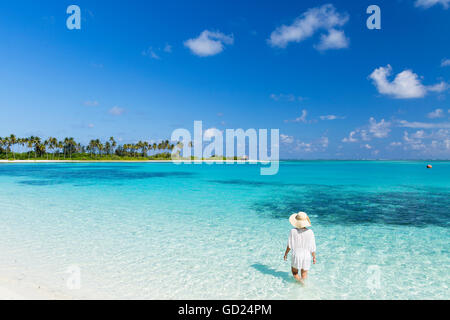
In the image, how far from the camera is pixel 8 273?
22.0ft

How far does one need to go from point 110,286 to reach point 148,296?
1111mm

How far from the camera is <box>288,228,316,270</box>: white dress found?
231 inches

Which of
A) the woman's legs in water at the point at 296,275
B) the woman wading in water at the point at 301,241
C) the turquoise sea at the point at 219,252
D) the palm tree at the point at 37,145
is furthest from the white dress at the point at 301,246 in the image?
the palm tree at the point at 37,145

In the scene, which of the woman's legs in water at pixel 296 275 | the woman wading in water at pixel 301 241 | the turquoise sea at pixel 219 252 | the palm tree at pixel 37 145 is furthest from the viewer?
the palm tree at pixel 37 145

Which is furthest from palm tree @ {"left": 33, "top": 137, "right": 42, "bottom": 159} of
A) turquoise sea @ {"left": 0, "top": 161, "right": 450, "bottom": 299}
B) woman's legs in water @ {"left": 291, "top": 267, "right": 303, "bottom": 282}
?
woman's legs in water @ {"left": 291, "top": 267, "right": 303, "bottom": 282}

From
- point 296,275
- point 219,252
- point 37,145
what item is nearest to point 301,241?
point 296,275

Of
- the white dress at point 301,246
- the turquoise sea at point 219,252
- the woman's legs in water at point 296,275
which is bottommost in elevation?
the turquoise sea at point 219,252

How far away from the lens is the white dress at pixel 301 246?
5859mm

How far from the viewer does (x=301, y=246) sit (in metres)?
5.93

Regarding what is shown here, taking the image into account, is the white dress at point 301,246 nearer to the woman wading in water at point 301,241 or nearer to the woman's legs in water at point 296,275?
the woman wading in water at point 301,241

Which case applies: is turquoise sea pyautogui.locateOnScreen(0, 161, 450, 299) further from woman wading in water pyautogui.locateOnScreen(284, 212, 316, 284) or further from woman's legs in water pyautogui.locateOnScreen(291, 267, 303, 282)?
woman wading in water pyautogui.locateOnScreen(284, 212, 316, 284)

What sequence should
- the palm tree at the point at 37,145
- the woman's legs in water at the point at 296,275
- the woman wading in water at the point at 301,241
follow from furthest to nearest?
the palm tree at the point at 37,145
the woman's legs in water at the point at 296,275
the woman wading in water at the point at 301,241
